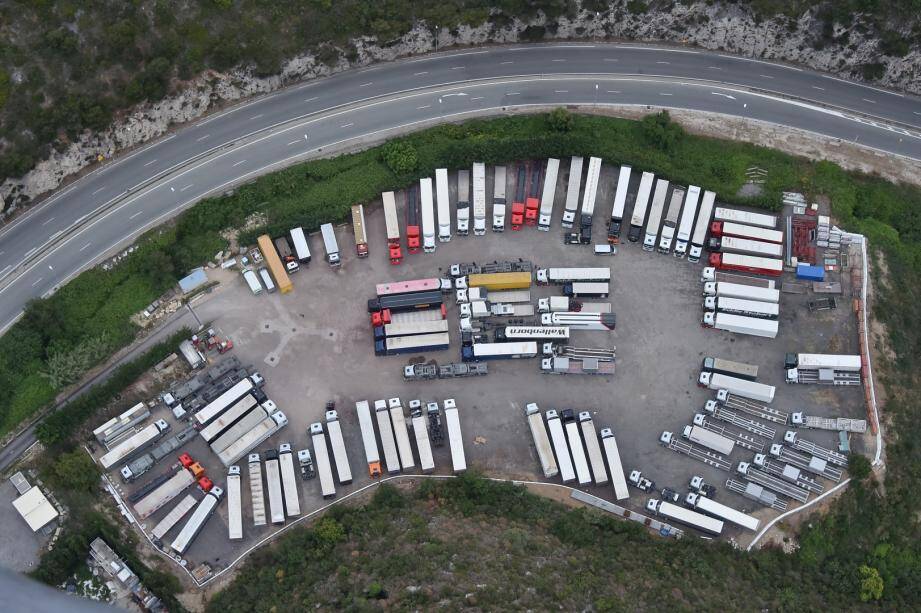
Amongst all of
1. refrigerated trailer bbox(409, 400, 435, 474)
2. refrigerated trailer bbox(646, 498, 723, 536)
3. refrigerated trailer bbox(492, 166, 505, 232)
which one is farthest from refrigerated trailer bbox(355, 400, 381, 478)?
refrigerated trailer bbox(646, 498, 723, 536)

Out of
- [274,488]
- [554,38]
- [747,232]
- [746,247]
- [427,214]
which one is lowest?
[274,488]

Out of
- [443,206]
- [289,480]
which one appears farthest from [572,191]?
[289,480]

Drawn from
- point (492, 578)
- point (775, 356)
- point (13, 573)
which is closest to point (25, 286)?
point (13, 573)

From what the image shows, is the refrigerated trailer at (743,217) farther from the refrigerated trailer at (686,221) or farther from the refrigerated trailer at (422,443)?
the refrigerated trailer at (422,443)

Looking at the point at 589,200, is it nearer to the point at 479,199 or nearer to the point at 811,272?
the point at 479,199

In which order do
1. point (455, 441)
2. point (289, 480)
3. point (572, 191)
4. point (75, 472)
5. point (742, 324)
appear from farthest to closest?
point (572, 191), point (742, 324), point (455, 441), point (289, 480), point (75, 472)

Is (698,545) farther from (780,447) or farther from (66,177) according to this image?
(66,177)
